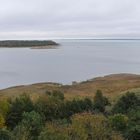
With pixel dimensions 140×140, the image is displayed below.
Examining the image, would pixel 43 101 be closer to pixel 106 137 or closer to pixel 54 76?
pixel 106 137

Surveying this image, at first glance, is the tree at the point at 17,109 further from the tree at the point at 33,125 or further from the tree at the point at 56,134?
the tree at the point at 56,134

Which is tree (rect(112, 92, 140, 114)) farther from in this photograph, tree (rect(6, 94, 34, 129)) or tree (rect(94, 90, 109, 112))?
tree (rect(6, 94, 34, 129))

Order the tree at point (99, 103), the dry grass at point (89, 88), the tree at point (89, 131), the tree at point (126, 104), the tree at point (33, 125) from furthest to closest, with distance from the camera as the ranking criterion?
the dry grass at point (89, 88)
the tree at point (99, 103)
the tree at point (126, 104)
the tree at point (33, 125)
the tree at point (89, 131)

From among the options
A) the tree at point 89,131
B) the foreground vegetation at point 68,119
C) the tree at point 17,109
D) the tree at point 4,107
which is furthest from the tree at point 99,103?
the tree at point 89,131

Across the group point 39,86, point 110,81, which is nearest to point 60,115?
point 39,86

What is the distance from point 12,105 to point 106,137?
17.8 meters

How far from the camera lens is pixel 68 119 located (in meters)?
38.8

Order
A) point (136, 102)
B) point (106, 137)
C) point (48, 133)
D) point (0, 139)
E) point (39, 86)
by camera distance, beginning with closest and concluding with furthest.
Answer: point (48, 133), point (106, 137), point (0, 139), point (136, 102), point (39, 86)

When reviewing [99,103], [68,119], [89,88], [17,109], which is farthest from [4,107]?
[89,88]

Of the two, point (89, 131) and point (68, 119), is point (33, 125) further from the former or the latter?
point (68, 119)

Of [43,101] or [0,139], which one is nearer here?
[0,139]

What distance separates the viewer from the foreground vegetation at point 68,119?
23.8 m

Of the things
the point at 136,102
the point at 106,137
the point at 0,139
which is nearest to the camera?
the point at 106,137

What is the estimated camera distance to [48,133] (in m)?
22.3
